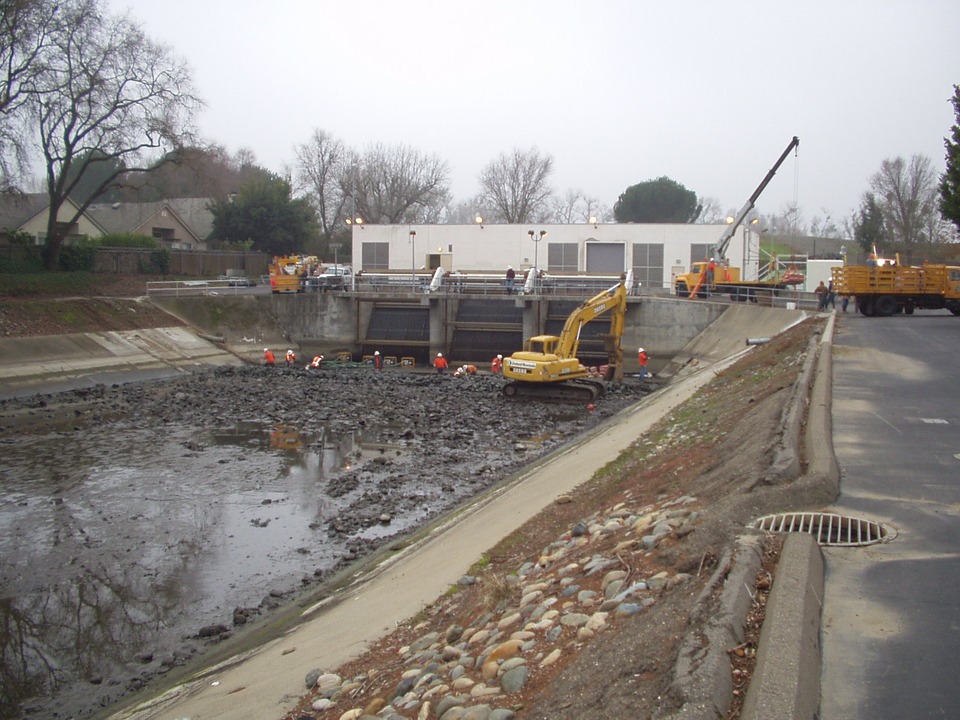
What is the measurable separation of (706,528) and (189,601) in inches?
319

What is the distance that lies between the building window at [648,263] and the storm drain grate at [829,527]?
45965mm

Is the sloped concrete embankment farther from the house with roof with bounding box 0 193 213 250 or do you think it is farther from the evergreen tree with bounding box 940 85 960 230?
the house with roof with bounding box 0 193 213 250

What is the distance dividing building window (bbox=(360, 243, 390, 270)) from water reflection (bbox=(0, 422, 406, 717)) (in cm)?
3545

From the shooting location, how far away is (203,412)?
1105 inches

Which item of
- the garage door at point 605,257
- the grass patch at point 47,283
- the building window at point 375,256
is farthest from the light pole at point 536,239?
the grass patch at point 47,283

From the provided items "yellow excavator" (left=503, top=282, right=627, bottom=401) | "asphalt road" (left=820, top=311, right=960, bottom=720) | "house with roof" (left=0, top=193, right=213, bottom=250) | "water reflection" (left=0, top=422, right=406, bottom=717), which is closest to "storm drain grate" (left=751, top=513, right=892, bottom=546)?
"asphalt road" (left=820, top=311, right=960, bottom=720)

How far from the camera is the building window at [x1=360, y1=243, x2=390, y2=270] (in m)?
58.6

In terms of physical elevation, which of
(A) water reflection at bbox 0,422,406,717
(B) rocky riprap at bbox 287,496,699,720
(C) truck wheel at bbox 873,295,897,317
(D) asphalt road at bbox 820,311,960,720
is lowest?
(A) water reflection at bbox 0,422,406,717

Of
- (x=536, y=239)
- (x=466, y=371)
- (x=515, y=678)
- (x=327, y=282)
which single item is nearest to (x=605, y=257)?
(x=536, y=239)

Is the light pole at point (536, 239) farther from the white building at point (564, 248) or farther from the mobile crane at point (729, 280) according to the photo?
the mobile crane at point (729, 280)

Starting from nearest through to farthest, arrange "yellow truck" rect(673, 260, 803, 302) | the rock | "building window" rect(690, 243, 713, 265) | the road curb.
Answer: the road curb → the rock → "yellow truck" rect(673, 260, 803, 302) → "building window" rect(690, 243, 713, 265)

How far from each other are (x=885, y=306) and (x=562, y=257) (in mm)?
24152

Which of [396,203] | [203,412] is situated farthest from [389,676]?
[396,203]

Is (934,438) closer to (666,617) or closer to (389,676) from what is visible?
(666,617)
